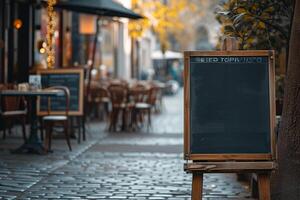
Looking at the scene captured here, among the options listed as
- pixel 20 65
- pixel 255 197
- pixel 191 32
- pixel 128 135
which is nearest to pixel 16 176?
pixel 255 197

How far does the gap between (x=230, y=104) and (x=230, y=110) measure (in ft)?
0.19

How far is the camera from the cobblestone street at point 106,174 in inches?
320

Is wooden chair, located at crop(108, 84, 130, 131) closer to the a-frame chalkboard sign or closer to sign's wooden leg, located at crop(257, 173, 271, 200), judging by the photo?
the a-frame chalkboard sign

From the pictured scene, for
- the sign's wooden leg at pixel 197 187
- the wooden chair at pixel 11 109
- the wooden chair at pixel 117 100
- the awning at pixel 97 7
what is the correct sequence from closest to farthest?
the sign's wooden leg at pixel 197 187, the wooden chair at pixel 11 109, the awning at pixel 97 7, the wooden chair at pixel 117 100

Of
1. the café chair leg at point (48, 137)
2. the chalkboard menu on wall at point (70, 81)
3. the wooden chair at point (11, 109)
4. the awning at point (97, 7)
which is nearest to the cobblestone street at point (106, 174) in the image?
the café chair leg at point (48, 137)

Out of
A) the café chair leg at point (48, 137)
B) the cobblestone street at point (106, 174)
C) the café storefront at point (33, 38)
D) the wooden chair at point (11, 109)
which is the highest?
the café storefront at point (33, 38)

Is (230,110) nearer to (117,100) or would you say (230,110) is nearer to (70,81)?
(70,81)

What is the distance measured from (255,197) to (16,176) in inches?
131

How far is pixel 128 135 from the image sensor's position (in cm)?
1525

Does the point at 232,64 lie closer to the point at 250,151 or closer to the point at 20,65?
the point at 250,151

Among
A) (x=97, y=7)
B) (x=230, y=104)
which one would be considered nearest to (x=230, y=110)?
(x=230, y=104)

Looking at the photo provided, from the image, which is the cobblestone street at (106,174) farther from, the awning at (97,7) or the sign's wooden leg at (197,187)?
the awning at (97,7)

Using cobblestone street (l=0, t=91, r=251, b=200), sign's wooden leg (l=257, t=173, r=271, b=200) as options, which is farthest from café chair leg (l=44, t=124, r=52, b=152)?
sign's wooden leg (l=257, t=173, r=271, b=200)

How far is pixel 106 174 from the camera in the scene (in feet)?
31.4
